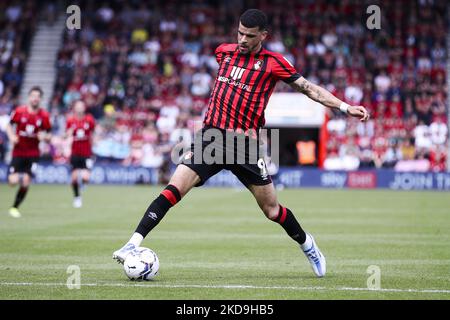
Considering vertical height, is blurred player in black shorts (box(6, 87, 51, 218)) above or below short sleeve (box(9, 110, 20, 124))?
below

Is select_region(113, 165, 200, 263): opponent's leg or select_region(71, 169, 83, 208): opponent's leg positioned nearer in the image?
select_region(113, 165, 200, 263): opponent's leg

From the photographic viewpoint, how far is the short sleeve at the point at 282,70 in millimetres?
9727

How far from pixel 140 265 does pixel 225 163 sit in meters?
1.50

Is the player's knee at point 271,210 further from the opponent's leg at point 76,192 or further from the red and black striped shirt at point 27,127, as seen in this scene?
the opponent's leg at point 76,192

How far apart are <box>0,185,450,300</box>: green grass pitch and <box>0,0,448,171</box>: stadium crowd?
37.0 feet

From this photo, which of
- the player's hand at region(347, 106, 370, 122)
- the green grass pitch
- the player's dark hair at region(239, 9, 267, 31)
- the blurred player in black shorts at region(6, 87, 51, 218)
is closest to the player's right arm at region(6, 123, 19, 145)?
the blurred player in black shorts at region(6, 87, 51, 218)

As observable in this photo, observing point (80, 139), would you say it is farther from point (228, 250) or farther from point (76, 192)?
point (228, 250)

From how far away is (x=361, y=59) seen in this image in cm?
3784

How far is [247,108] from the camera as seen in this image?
32.1 feet

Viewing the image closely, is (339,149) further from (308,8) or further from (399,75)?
(308,8)

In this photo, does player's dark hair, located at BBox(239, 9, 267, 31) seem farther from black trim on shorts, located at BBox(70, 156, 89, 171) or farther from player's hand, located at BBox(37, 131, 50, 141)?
black trim on shorts, located at BBox(70, 156, 89, 171)

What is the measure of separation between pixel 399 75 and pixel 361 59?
1.87 meters

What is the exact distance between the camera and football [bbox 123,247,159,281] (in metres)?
9.13

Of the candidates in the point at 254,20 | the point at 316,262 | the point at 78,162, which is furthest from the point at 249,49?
the point at 78,162
